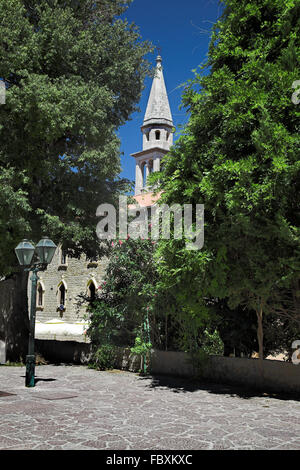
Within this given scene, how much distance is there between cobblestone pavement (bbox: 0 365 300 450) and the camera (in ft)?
21.1

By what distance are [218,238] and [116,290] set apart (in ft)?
20.6

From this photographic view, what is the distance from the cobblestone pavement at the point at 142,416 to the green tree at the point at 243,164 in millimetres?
2258

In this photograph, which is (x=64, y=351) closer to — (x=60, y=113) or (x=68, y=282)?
(x=60, y=113)

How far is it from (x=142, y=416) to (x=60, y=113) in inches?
397

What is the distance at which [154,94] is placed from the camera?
58656mm

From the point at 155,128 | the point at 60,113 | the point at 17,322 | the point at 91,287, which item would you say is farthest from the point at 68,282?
the point at 155,128

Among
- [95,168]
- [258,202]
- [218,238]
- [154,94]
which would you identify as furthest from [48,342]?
[154,94]

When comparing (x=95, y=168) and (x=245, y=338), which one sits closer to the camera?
(x=245, y=338)

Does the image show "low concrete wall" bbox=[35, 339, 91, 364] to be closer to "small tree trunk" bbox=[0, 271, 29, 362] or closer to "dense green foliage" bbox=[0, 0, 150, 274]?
"small tree trunk" bbox=[0, 271, 29, 362]

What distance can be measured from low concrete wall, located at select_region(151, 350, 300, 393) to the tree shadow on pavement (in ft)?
0.59

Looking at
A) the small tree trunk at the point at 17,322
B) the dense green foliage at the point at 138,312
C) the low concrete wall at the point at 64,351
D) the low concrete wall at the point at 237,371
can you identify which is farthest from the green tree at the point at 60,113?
the low concrete wall at the point at 237,371

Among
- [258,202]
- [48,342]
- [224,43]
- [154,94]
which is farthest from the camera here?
[154,94]

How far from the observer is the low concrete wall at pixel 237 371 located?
37.0ft

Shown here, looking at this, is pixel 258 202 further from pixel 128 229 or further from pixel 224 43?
pixel 128 229
